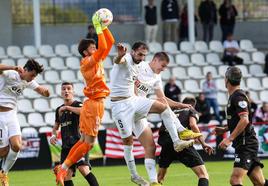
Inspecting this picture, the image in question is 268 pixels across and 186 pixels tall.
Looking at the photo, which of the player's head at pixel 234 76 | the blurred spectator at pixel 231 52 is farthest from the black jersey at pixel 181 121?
the blurred spectator at pixel 231 52

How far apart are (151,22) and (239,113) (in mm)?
18183

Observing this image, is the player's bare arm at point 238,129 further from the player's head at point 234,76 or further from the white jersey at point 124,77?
the white jersey at point 124,77

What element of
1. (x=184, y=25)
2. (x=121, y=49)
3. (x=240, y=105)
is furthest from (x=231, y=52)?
(x=240, y=105)

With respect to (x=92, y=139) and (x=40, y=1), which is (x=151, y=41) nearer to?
(x=40, y=1)

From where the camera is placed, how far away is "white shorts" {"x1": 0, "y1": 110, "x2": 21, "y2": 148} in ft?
51.9

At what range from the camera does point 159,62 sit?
1501cm

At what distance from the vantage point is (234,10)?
32.0m

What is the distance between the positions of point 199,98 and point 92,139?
12.4 metres

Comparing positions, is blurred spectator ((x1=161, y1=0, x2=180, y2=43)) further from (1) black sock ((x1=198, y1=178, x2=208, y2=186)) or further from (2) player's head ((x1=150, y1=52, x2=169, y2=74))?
(1) black sock ((x1=198, y1=178, x2=208, y2=186))

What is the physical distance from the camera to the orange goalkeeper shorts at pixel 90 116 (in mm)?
14930

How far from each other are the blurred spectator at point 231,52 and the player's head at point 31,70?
1604cm

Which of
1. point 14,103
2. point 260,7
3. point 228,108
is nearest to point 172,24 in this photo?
point 260,7

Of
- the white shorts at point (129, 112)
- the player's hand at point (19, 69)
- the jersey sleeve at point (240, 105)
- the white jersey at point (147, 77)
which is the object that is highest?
the player's hand at point (19, 69)

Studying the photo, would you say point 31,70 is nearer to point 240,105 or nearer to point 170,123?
point 170,123
